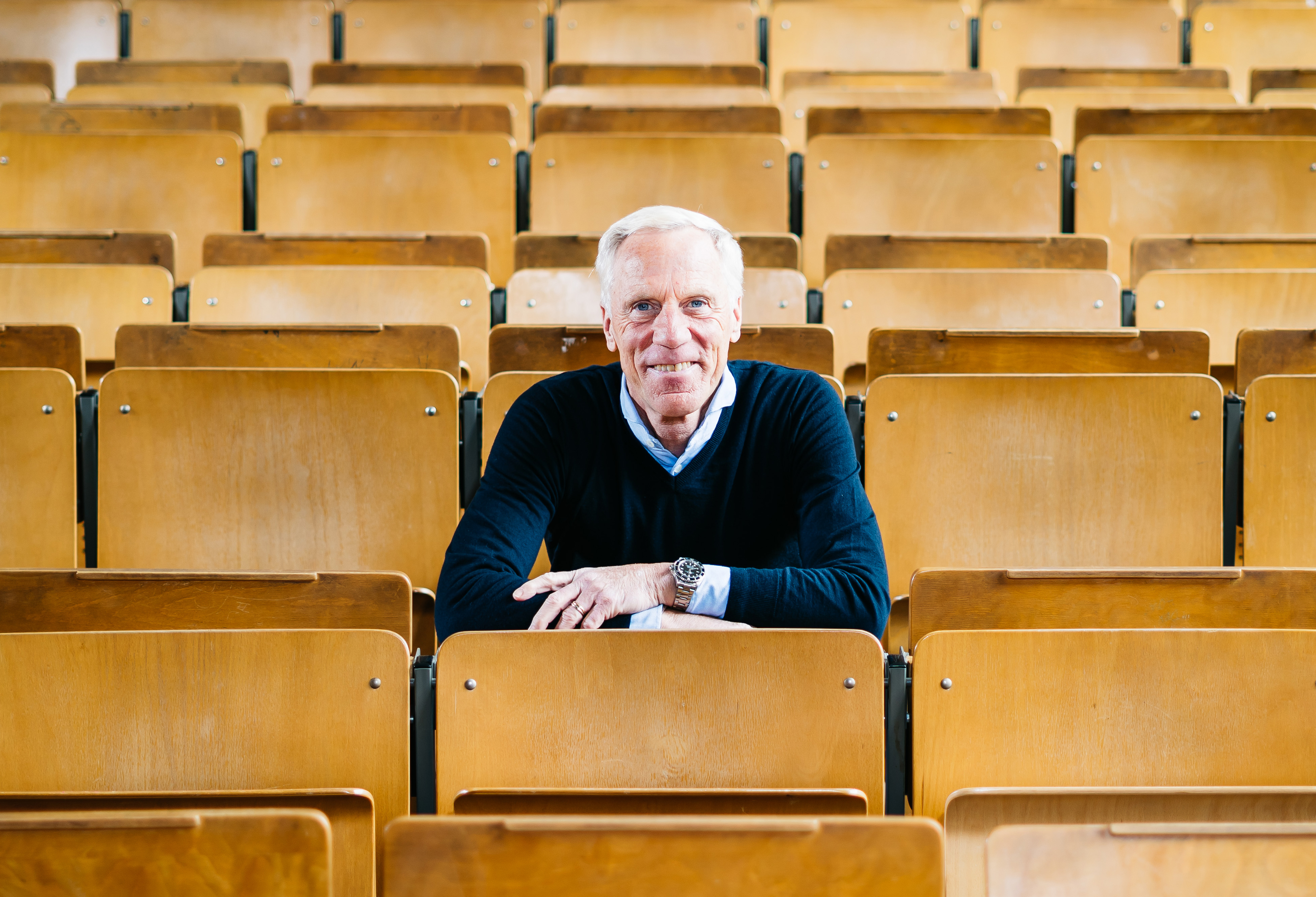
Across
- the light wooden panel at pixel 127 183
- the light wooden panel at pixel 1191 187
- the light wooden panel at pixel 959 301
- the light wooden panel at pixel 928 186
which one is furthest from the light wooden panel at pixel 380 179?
the light wooden panel at pixel 1191 187

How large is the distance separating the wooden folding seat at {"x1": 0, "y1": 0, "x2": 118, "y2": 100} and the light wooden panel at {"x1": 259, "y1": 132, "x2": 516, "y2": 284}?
971 millimetres

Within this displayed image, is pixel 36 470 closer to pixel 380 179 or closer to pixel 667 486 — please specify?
pixel 667 486

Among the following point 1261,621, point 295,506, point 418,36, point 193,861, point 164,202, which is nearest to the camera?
point 193,861

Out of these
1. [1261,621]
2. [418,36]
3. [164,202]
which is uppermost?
[418,36]

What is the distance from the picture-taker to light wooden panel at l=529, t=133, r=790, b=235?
5.32 feet

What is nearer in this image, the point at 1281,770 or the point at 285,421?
the point at 1281,770

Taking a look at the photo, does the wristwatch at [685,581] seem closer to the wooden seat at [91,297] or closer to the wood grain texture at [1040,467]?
the wood grain texture at [1040,467]

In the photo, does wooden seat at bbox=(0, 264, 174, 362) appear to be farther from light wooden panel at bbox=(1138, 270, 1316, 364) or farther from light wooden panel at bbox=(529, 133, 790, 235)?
light wooden panel at bbox=(1138, 270, 1316, 364)

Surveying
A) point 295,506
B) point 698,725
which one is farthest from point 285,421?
Result: point 698,725

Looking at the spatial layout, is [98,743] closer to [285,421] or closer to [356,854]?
[356,854]

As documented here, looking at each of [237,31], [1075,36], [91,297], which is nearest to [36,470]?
[91,297]

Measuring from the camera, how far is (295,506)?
3.40 ft

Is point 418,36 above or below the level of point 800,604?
above

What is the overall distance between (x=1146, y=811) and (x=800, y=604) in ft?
0.82
